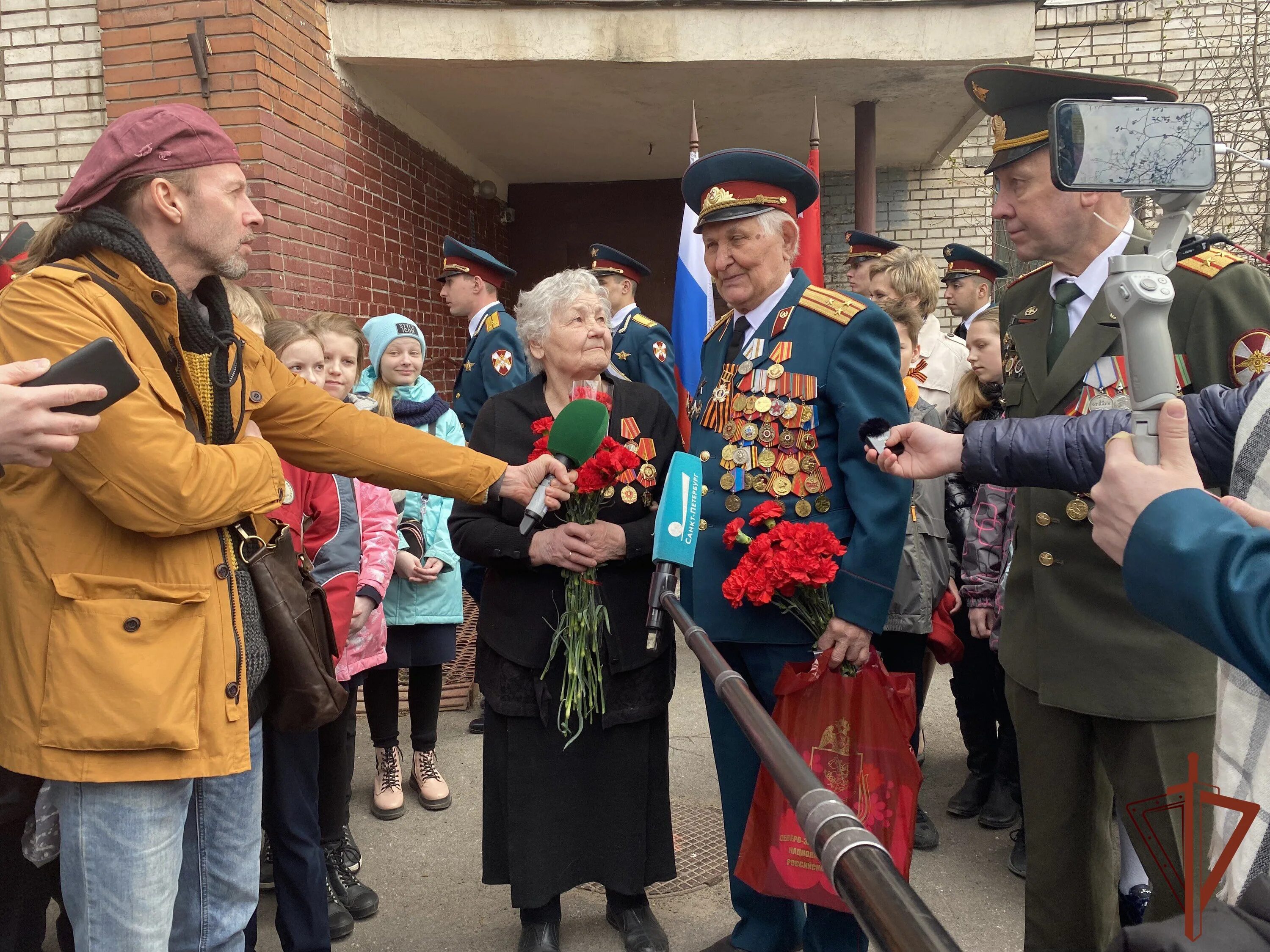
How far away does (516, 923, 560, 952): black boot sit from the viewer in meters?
2.89

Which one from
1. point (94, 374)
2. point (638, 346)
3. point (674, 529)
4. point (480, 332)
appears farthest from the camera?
point (638, 346)

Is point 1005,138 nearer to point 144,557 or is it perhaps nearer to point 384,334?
point 144,557

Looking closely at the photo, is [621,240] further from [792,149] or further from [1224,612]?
[1224,612]

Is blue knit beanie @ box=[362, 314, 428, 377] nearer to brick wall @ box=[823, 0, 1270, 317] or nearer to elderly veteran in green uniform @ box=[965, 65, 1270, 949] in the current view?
elderly veteran in green uniform @ box=[965, 65, 1270, 949]

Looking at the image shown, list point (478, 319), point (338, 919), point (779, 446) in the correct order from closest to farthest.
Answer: point (779, 446) → point (338, 919) → point (478, 319)

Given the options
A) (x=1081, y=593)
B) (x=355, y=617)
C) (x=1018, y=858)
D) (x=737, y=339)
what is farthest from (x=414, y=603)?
(x=1081, y=593)

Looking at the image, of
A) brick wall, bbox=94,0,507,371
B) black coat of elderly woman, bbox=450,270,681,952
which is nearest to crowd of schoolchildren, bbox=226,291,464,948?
black coat of elderly woman, bbox=450,270,681,952

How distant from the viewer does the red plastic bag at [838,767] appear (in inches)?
92.6

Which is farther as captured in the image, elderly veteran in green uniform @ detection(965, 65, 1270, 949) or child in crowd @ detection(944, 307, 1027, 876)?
child in crowd @ detection(944, 307, 1027, 876)

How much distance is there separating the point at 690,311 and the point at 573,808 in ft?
13.8

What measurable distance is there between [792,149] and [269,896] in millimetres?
7532

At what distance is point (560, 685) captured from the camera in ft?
9.27

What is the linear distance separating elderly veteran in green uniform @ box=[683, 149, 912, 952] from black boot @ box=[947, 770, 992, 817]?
1364 millimetres

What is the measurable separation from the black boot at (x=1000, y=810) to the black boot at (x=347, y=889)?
2367mm
